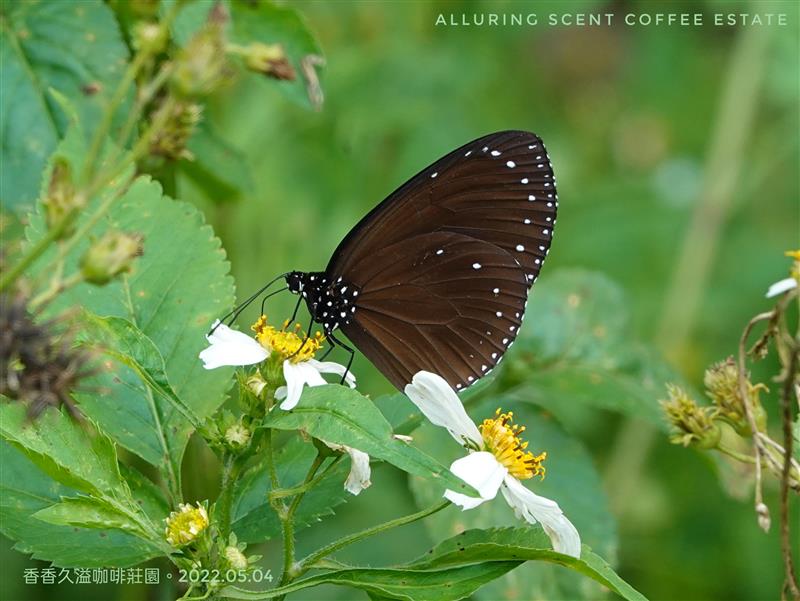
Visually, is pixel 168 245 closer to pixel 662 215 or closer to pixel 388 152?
pixel 388 152

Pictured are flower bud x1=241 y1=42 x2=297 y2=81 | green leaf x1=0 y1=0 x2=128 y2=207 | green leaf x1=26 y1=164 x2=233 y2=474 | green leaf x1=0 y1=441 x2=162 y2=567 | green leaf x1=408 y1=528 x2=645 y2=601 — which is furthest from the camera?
green leaf x1=0 y1=0 x2=128 y2=207

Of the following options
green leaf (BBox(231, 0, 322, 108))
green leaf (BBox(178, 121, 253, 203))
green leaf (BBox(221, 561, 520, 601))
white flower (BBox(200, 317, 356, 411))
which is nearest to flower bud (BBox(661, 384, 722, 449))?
green leaf (BBox(221, 561, 520, 601))

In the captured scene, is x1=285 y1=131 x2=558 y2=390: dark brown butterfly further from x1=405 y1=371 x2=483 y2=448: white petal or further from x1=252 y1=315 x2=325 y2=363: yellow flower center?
x1=405 y1=371 x2=483 y2=448: white petal

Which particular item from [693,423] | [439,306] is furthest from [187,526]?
[439,306]

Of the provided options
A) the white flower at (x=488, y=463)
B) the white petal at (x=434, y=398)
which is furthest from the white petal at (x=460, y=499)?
the white petal at (x=434, y=398)

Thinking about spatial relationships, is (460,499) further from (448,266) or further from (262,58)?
(448,266)

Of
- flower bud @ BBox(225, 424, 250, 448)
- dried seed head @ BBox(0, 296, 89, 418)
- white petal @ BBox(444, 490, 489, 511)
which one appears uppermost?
dried seed head @ BBox(0, 296, 89, 418)

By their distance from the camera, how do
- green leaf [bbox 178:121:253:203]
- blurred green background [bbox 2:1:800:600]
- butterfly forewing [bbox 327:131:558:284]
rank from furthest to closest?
blurred green background [bbox 2:1:800:600]
green leaf [bbox 178:121:253:203]
butterfly forewing [bbox 327:131:558:284]
